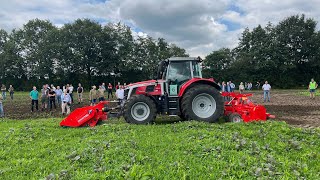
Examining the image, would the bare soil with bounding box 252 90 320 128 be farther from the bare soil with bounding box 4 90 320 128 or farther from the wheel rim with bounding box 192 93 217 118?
the wheel rim with bounding box 192 93 217 118

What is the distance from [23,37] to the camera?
60.3m

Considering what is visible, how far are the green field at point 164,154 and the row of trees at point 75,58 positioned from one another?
46.4m

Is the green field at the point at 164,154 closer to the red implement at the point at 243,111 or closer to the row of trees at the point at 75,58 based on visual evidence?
the red implement at the point at 243,111

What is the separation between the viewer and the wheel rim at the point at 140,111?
35.4 ft

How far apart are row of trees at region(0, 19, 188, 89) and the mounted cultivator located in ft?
141

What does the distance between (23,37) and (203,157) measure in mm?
62015

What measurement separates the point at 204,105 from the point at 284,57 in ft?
157

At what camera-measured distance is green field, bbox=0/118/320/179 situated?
5.04m

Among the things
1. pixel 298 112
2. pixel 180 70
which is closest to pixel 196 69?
pixel 180 70

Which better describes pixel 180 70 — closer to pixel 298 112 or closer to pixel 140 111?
pixel 140 111

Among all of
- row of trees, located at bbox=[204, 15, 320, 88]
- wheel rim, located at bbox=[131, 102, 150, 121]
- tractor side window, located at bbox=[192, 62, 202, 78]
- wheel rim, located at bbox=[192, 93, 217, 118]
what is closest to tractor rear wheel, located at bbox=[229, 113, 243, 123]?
wheel rim, located at bbox=[192, 93, 217, 118]

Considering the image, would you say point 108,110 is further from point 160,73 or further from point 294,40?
point 294,40

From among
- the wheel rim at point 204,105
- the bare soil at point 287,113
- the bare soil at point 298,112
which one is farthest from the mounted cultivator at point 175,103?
the bare soil at point 287,113

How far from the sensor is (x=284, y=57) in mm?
54125
